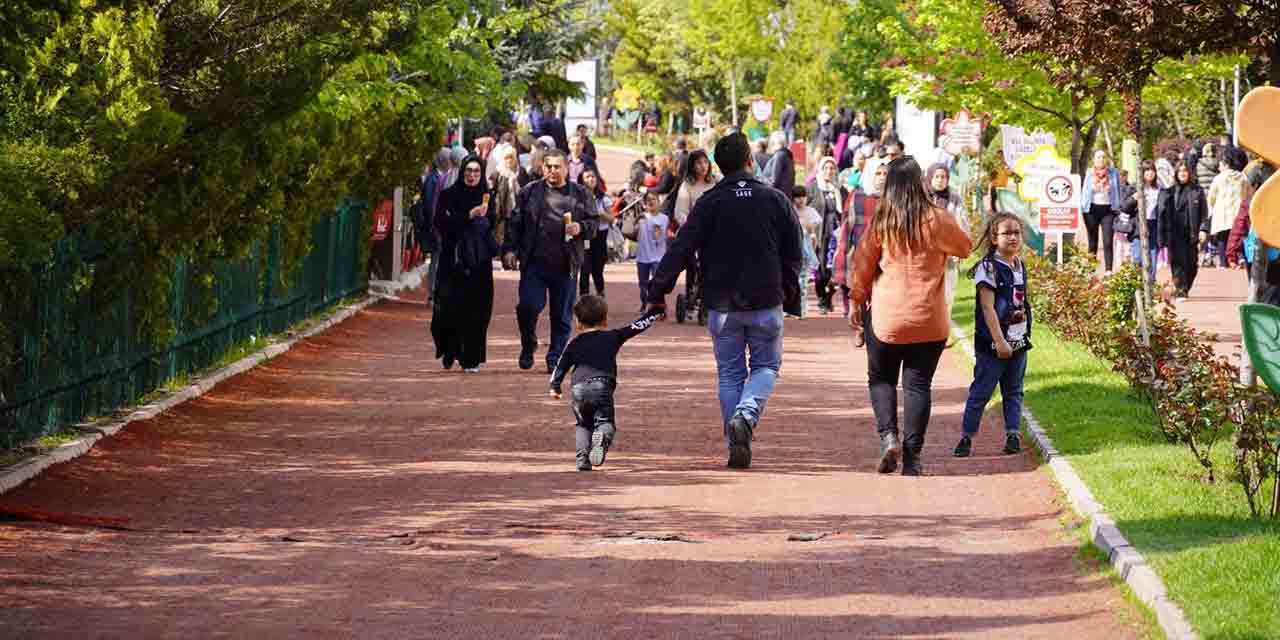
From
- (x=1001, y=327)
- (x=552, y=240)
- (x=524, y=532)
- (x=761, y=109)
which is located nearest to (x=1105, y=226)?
(x=552, y=240)

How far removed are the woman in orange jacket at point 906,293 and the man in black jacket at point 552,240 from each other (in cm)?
539

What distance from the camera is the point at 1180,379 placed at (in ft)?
42.2

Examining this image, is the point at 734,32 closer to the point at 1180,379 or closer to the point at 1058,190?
the point at 1058,190

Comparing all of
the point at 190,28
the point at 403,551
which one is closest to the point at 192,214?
the point at 190,28

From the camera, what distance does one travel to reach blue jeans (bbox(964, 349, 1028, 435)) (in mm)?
13688

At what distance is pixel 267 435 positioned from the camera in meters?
14.5

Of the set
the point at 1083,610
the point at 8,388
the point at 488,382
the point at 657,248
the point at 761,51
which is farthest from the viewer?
the point at 761,51

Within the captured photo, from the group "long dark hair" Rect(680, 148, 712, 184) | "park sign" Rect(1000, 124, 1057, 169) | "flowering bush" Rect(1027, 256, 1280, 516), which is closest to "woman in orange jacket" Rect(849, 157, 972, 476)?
"flowering bush" Rect(1027, 256, 1280, 516)

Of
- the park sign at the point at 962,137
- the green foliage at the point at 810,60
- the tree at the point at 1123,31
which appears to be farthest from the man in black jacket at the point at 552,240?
the green foliage at the point at 810,60

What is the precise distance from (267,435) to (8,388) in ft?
7.89

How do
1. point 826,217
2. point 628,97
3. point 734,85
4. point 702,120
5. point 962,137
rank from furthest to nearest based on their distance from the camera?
1. point 628,97
2. point 734,85
3. point 702,120
4. point 962,137
5. point 826,217

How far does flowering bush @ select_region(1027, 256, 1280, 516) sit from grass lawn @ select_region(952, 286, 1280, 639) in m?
0.14

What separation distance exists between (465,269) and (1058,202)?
28.6ft

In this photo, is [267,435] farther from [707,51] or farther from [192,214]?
[707,51]
